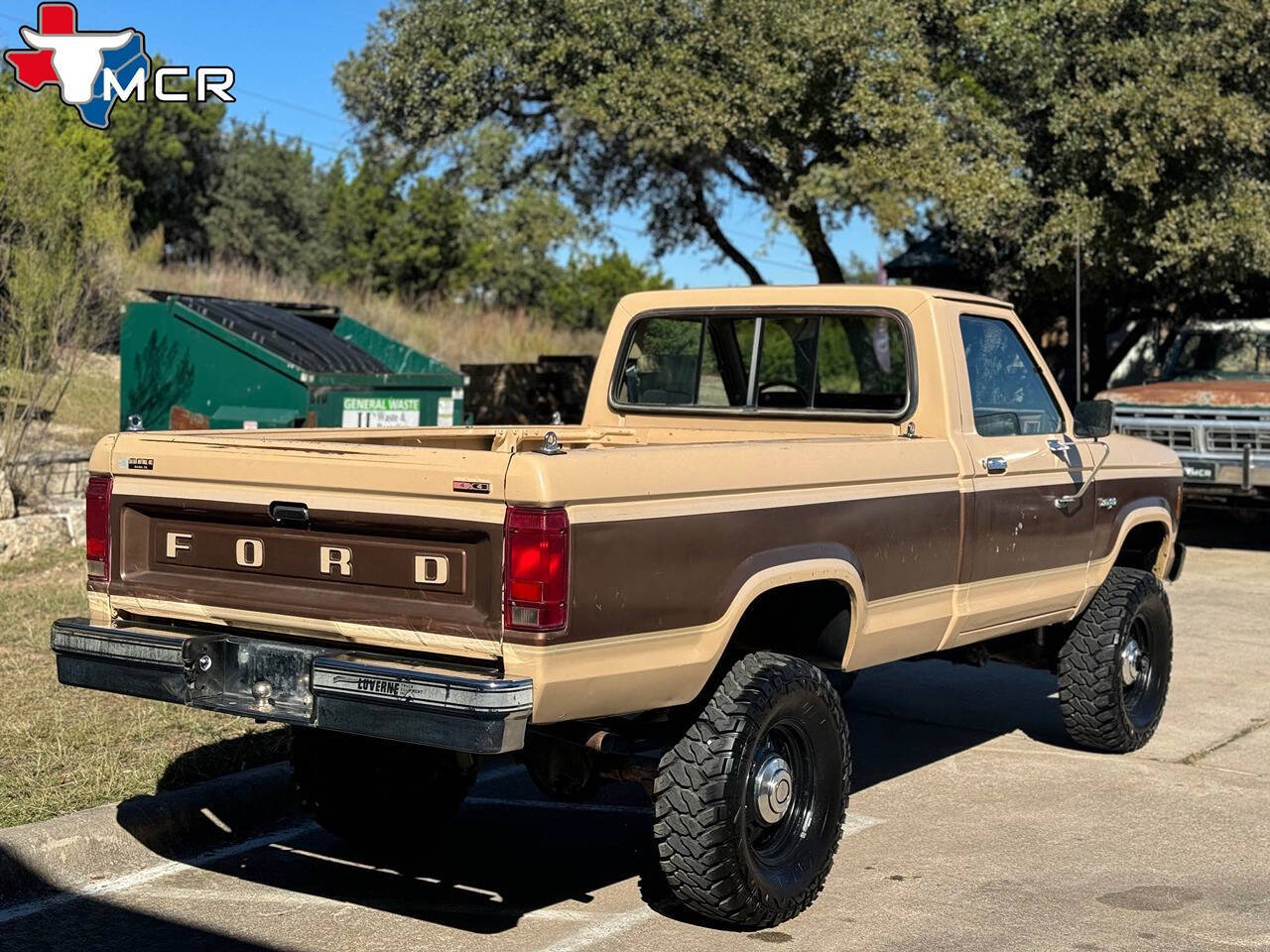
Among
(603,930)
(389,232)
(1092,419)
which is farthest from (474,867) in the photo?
(389,232)

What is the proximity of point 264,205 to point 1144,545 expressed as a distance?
38.9 metres

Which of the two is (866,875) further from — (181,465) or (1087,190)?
(1087,190)

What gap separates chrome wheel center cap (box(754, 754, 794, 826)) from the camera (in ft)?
15.7

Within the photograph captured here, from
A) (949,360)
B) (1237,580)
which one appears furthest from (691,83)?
(949,360)

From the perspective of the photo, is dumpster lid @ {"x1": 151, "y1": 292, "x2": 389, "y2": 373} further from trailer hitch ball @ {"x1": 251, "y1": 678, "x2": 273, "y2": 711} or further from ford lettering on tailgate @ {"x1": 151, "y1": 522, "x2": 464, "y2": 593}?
trailer hitch ball @ {"x1": 251, "y1": 678, "x2": 273, "y2": 711}

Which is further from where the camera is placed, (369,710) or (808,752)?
(808,752)

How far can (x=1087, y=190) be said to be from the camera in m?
17.7

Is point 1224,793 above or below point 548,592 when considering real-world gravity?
below

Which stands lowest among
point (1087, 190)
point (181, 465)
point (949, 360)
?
point (181, 465)

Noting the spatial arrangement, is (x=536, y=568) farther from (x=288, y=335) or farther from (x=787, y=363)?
(x=288, y=335)

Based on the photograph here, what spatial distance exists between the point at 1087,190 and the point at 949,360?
12.6 m

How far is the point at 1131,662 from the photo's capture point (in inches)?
280

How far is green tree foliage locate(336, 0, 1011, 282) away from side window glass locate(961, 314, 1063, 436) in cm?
1030

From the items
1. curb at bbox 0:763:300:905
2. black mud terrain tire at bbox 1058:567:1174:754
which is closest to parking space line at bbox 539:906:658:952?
curb at bbox 0:763:300:905
